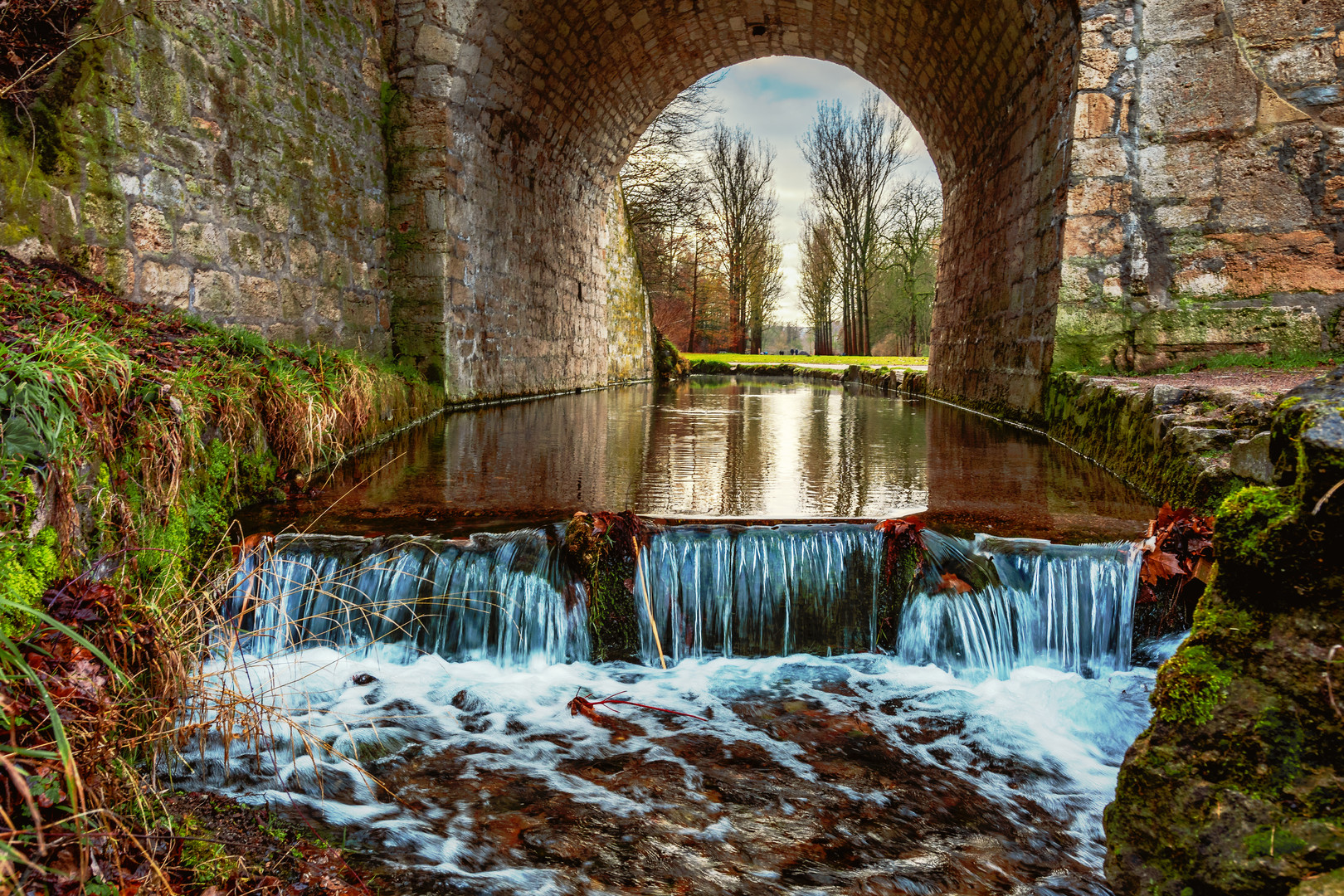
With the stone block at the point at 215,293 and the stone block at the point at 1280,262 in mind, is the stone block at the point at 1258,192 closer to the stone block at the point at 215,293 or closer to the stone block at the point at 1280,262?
the stone block at the point at 1280,262

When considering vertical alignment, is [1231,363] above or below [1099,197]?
below

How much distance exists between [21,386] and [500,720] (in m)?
1.63

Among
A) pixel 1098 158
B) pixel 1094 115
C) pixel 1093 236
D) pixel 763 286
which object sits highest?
pixel 763 286

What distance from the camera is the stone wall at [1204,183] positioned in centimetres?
564

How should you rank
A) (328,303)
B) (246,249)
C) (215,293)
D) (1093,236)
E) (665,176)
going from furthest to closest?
(665,176)
(328,303)
(1093,236)
(246,249)
(215,293)

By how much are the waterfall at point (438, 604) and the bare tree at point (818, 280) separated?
90.2 ft

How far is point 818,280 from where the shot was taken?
31672 mm

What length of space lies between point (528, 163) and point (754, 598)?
310 inches

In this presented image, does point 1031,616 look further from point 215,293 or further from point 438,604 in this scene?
point 215,293

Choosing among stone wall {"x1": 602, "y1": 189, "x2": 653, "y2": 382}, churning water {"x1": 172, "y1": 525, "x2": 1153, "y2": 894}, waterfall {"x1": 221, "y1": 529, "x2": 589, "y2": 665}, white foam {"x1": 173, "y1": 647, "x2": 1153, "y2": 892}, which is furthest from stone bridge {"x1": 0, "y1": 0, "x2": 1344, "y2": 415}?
stone wall {"x1": 602, "y1": 189, "x2": 653, "y2": 382}

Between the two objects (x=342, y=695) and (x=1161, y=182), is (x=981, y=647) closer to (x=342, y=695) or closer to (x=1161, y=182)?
(x=342, y=695)

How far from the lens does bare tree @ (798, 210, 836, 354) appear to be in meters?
29.9

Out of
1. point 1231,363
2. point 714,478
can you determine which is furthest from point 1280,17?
point 714,478

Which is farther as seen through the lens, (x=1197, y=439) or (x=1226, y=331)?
(x=1226, y=331)
